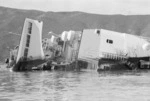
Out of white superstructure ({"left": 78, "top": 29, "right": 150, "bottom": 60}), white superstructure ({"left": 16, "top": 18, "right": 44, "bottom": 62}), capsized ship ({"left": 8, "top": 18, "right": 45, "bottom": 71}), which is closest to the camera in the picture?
white superstructure ({"left": 78, "top": 29, "right": 150, "bottom": 60})

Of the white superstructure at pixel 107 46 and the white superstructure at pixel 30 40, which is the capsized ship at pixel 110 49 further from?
the white superstructure at pixel 30 40

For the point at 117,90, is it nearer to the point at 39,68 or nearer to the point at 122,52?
the point at 122,52

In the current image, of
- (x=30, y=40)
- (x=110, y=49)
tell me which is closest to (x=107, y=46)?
(x=110, y=49)

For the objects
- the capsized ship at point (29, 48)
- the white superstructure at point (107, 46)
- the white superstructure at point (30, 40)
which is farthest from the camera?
the capsized ship at point (29, 48)

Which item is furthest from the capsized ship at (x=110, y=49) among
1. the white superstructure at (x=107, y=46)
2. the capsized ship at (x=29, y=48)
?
the capsized ship at (x=29, y=48)

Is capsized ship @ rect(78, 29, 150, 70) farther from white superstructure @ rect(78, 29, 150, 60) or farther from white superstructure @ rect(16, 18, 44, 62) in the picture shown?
white superstructure @ rect(16, 18, 44, 62)

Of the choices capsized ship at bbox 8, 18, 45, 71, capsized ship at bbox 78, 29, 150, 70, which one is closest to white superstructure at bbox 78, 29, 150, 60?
capsized ship at bbox 78, 29, 150, 70

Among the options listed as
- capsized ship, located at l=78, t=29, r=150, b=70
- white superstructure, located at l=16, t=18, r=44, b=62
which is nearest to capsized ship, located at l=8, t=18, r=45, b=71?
white superstructure, located at l=16, t=18, r=44, b=62

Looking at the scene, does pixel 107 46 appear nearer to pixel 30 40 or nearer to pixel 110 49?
pixel 110 49

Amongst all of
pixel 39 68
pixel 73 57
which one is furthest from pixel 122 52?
pixel 39 68

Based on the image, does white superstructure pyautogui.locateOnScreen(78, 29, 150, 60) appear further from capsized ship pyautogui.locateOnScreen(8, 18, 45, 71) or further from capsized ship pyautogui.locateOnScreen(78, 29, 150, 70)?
capsized ship pyautogui.locateOnScreen(8, 18, 45, 71)

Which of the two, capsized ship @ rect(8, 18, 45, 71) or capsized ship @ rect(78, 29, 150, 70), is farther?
capsized ship @ rect(8, 18, 45, 71)

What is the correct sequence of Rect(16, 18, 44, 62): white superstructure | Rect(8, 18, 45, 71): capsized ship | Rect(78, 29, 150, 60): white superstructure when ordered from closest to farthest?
Rect(78, 29, 150, 60): white superstructure < Rect(16, 18, 44, 62): white superstructure < Rect(8, 18, 45, 71): capsized ship

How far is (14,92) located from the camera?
35.6m
